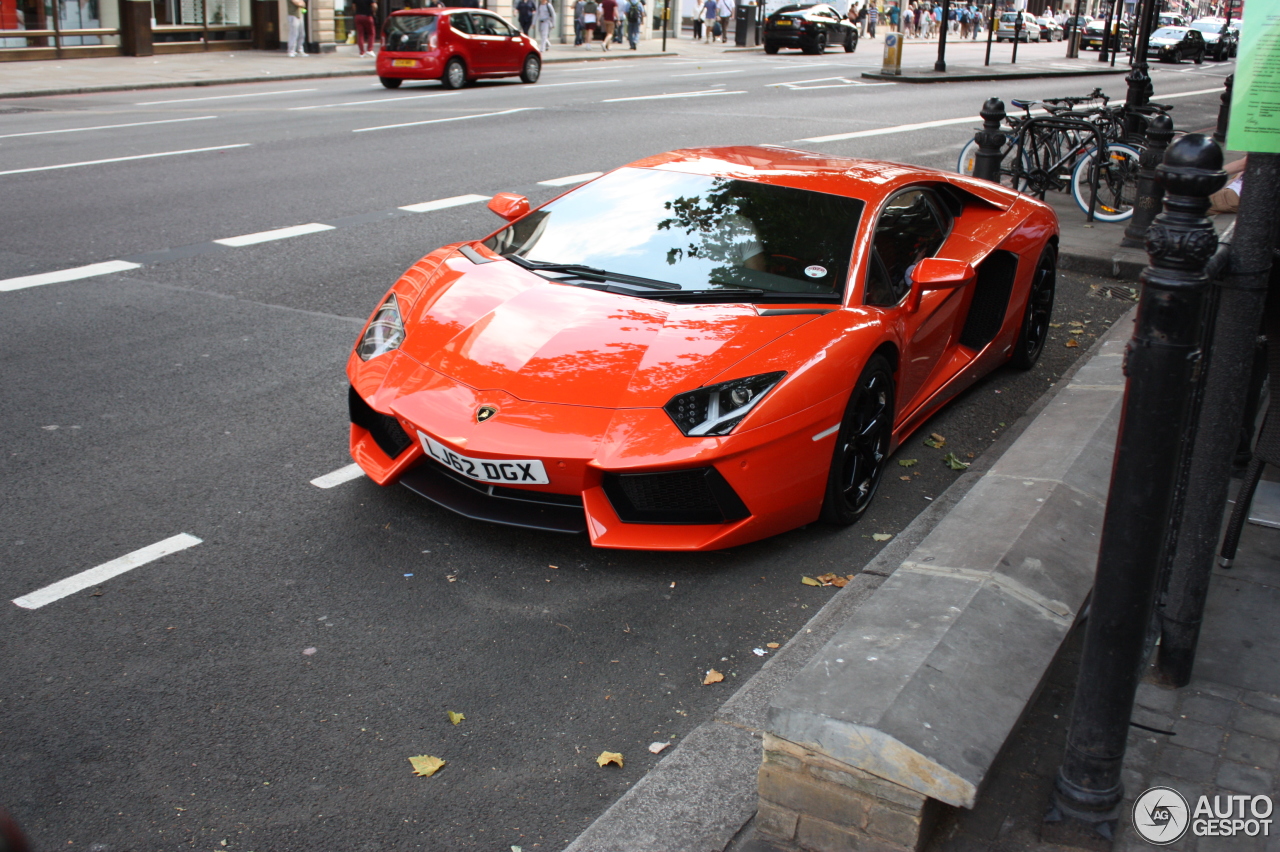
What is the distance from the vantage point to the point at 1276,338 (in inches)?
140

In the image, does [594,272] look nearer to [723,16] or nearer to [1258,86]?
[1258,86]

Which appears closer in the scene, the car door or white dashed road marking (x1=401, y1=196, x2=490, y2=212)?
the car door

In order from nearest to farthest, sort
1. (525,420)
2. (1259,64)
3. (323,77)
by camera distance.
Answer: (1259,64) → (525,420) → (323,77)

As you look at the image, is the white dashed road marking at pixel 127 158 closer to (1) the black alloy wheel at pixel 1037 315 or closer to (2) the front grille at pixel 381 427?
(2) the front grille at pixel 381 427

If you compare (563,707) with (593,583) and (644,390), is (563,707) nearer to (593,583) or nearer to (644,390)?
(593,583)

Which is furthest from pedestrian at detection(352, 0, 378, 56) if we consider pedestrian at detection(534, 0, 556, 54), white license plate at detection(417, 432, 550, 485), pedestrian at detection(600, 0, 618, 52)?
white license plate at detection(417, 432, 550, 485)

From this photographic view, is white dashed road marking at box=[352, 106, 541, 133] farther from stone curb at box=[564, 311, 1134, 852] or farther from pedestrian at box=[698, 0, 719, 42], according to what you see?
pedestrian at box=[698, 0, 719, 42]

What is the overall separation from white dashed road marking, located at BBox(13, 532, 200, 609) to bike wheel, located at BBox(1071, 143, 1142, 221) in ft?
30.2

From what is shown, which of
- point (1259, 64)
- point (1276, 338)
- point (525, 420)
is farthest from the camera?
point (525, 420)

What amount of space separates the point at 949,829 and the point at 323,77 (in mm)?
26335

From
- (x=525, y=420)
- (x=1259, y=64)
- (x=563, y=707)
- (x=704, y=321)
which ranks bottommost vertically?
(x=563, y=707)

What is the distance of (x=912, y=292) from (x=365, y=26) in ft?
94.6

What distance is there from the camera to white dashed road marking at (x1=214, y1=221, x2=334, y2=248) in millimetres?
8898

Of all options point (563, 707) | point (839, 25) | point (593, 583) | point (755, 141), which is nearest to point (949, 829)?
point (563, 707)
